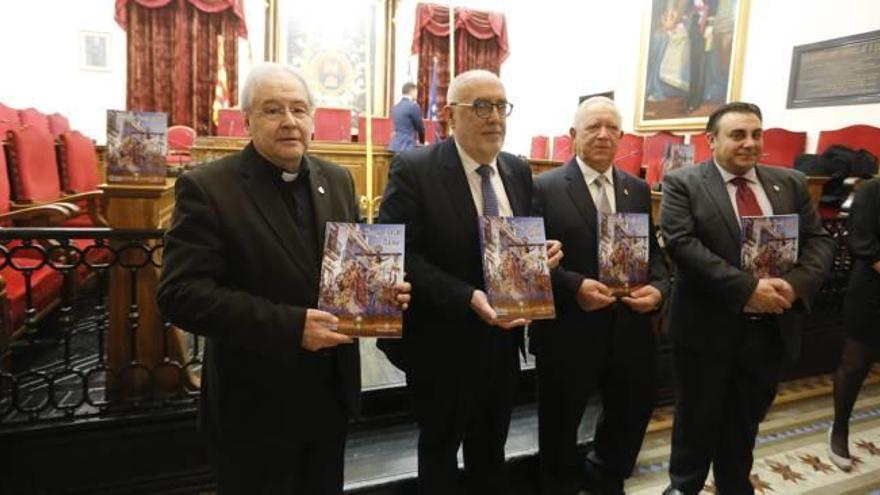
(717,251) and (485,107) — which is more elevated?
(485,107)

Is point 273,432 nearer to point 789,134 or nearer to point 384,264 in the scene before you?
point 384,264

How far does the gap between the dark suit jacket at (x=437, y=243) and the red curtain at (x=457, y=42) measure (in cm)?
869

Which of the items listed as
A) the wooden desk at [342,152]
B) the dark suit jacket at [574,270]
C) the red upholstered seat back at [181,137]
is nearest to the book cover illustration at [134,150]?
the dark suit jacket at [574,270]

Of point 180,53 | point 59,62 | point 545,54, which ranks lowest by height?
point 59,62

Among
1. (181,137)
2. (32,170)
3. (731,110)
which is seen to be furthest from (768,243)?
(181,137)

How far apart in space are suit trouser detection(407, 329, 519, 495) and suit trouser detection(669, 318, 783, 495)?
28.5 inches

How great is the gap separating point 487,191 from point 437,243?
225 mm

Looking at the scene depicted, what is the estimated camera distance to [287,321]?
3.85 ft

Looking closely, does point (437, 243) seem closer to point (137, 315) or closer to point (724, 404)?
point (724, 404)

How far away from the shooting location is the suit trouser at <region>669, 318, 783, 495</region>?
1.91 m

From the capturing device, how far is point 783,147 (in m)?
5.23

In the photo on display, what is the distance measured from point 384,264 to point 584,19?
8682mm

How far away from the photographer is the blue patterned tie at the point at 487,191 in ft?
5.39

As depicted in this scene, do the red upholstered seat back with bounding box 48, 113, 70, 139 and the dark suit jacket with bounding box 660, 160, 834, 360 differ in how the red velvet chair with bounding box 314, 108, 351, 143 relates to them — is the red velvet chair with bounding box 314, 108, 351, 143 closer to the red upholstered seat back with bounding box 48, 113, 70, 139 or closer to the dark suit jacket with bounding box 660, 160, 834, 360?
the red upholstered seat back with bounding box 48, 113, 70, 139
